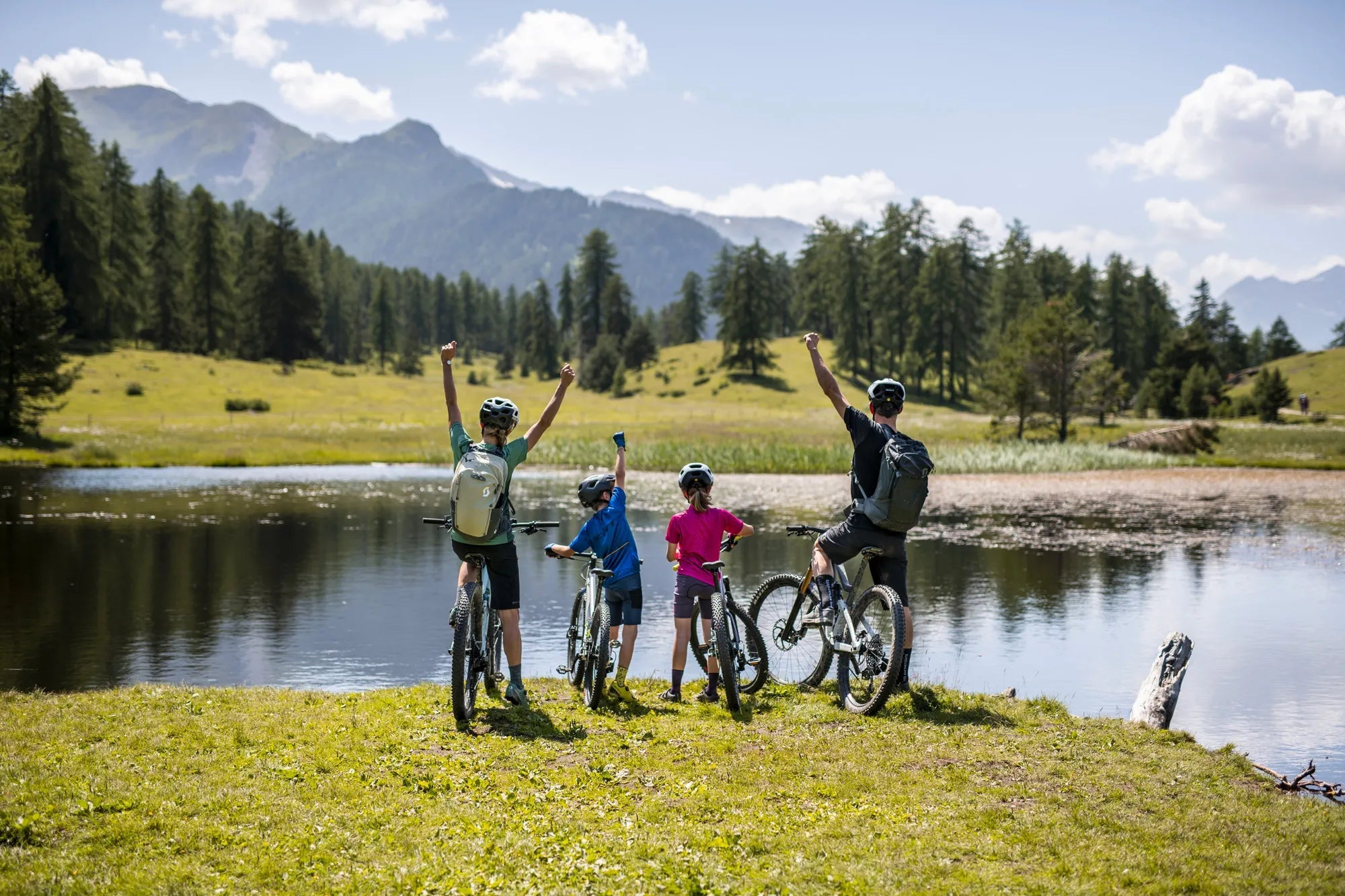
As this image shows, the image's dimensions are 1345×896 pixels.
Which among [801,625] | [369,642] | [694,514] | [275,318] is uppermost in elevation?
[275,318]

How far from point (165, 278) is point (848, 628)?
338 ft

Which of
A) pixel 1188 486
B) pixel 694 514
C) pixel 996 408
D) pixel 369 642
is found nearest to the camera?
pixel 694 514

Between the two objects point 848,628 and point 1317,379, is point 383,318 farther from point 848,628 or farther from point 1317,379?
point 848,628

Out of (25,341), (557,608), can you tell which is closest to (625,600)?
(557,608)

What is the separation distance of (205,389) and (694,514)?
7123 cm

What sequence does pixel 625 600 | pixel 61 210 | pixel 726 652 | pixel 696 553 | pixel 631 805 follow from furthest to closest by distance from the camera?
pixel 61 210 → pixel 625 600 → pixel 696 553 → pixel 726 652 → pixel 631 805

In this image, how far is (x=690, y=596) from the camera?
9.94 metres

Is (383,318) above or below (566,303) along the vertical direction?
below

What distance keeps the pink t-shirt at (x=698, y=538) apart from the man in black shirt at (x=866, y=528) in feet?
3.16

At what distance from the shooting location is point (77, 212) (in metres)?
78.5

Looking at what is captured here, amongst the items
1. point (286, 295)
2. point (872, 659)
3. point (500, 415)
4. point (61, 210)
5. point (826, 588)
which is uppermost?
point (61, 210)

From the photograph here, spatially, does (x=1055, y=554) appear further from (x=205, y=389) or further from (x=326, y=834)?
(x=205, y=389)

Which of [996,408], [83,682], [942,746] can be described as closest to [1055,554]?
[942,746]

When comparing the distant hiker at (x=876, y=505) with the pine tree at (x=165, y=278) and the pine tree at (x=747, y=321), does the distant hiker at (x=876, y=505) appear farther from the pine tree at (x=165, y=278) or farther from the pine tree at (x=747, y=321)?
the pine tree at (x=165, y=278)
